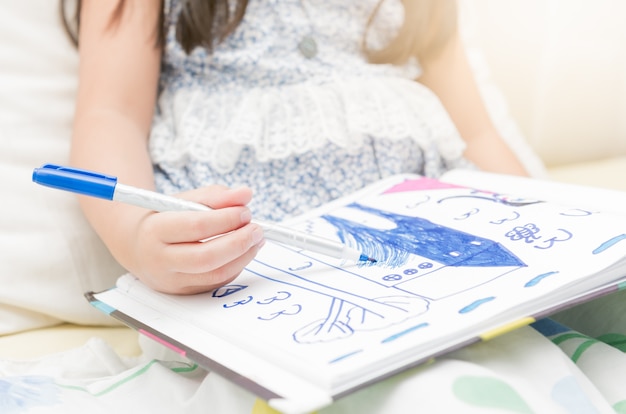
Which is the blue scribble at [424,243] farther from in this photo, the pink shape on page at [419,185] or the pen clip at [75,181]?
the pen clip at [75,181]

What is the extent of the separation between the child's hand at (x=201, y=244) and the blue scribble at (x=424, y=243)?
0.09 metres

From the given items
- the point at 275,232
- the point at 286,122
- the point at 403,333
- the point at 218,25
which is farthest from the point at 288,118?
the point at 403,333

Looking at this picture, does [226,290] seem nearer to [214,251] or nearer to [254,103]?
[214,251]

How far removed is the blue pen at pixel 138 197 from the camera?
404 mm

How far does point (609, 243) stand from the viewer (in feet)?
1.32

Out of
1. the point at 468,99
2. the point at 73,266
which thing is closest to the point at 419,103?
the point at 468,99

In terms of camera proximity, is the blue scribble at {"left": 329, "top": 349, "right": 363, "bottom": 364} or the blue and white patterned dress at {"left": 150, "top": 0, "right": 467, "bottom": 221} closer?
the blue scribble at {"left": 329, "top": 349, "right": 363, "bottom": 364}

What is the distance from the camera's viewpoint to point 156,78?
0.65 m

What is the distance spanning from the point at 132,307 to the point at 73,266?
0.17 m

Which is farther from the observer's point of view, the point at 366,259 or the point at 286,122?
the point at 286,122

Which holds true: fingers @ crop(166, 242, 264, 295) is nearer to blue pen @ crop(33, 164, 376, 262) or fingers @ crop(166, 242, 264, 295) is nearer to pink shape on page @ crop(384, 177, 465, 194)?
blue pen @ crop(33, 164, 376, 262)

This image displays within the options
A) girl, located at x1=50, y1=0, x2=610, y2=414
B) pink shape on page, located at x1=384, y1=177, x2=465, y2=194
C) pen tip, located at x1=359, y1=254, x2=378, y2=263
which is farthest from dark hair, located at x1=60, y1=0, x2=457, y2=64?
pen tip, located at x1=359, y1=254, x2=378, y2=263

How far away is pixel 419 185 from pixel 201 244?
0.75ft

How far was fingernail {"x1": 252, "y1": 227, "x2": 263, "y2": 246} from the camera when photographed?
0.42m
